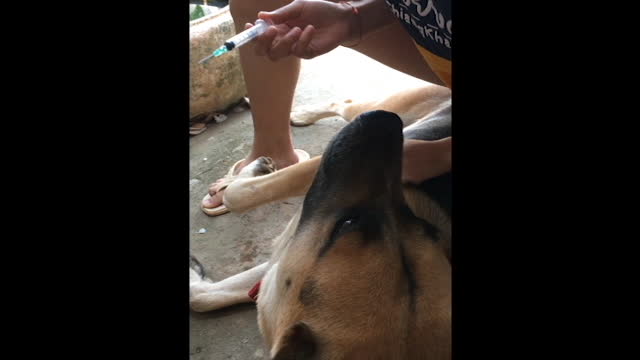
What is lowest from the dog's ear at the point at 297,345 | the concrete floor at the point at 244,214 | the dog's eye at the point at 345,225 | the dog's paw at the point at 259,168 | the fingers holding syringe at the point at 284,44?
the concrete floor at the point at 244,214

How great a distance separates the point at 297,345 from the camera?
105cm

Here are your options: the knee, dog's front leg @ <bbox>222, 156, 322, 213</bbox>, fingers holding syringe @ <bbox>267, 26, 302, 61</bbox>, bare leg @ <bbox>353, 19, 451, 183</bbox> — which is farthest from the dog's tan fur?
the knee

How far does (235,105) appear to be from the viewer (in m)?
2.72

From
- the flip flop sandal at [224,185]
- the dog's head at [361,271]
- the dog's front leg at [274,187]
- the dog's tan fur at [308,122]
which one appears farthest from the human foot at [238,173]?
the dog's head at [361,271]

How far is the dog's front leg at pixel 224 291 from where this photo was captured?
5.46 ft

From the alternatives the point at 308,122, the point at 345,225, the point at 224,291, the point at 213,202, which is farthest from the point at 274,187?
the point at 308,122

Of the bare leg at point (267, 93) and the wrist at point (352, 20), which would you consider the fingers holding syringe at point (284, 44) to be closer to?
the wrist at point (352, 20)

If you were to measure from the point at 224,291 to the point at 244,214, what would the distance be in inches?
15.6

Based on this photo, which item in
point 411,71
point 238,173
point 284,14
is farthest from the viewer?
point 238,173

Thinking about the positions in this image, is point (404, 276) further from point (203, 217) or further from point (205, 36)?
point (205, 36)

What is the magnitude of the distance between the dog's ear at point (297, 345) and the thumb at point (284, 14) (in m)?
0.60

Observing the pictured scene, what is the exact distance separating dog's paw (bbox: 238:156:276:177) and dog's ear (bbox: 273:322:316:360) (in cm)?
97

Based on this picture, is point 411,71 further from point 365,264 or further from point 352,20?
point 365,264

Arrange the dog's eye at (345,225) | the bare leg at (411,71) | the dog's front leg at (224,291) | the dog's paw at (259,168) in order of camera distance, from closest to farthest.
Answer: the dog's eye at (345,225) → the bare leg at (411,71) → the dog's front leg at (224,291) → the dog's paw at (259,168)
